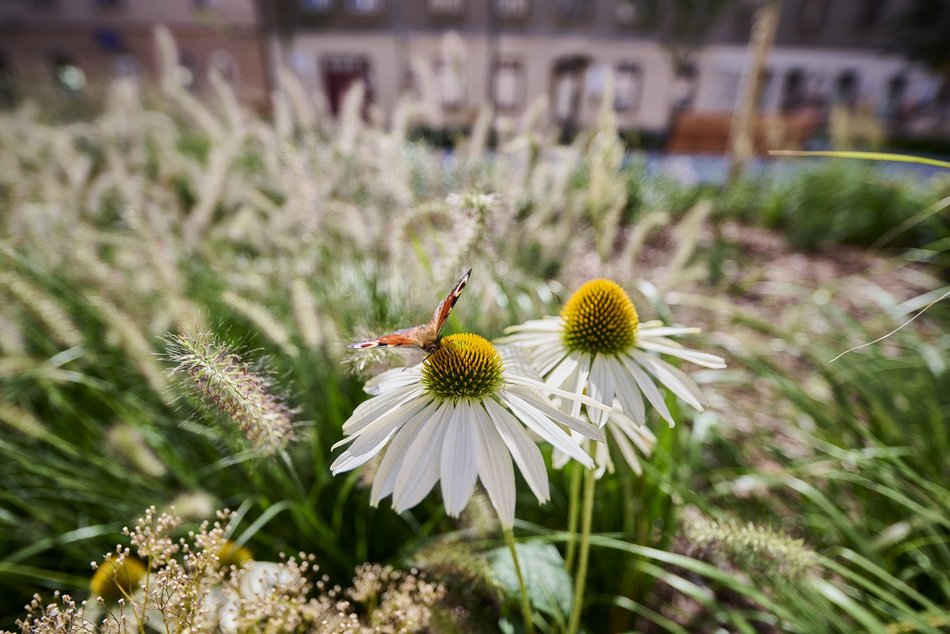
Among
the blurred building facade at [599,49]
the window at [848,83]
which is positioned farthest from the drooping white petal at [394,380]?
the window at [848,83]

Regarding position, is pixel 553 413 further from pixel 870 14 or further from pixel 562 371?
pixel 870 14

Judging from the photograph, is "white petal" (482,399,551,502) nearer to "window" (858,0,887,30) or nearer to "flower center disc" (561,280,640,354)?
"flower center disc" (561,280,640,354)

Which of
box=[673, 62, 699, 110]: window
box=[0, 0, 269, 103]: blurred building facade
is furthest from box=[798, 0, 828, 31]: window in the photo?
box=[0, 0, 269, 103]: blurred building facade

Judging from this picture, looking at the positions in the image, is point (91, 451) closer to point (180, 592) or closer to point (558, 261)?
point (180, 592)

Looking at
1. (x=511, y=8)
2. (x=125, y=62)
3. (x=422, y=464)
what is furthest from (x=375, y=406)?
(x=125, y=62)

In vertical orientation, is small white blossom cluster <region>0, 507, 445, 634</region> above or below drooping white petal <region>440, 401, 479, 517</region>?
below

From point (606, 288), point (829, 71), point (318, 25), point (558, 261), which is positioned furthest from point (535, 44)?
point (606, 288)

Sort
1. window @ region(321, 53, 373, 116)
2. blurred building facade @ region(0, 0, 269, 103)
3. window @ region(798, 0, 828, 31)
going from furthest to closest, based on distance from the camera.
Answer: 1. window @ region(798, 0, 828, 31)
2. window @ region(321, 53, 373, 116)
3. blurred building facade @ region(0, 0, 269, 103)
